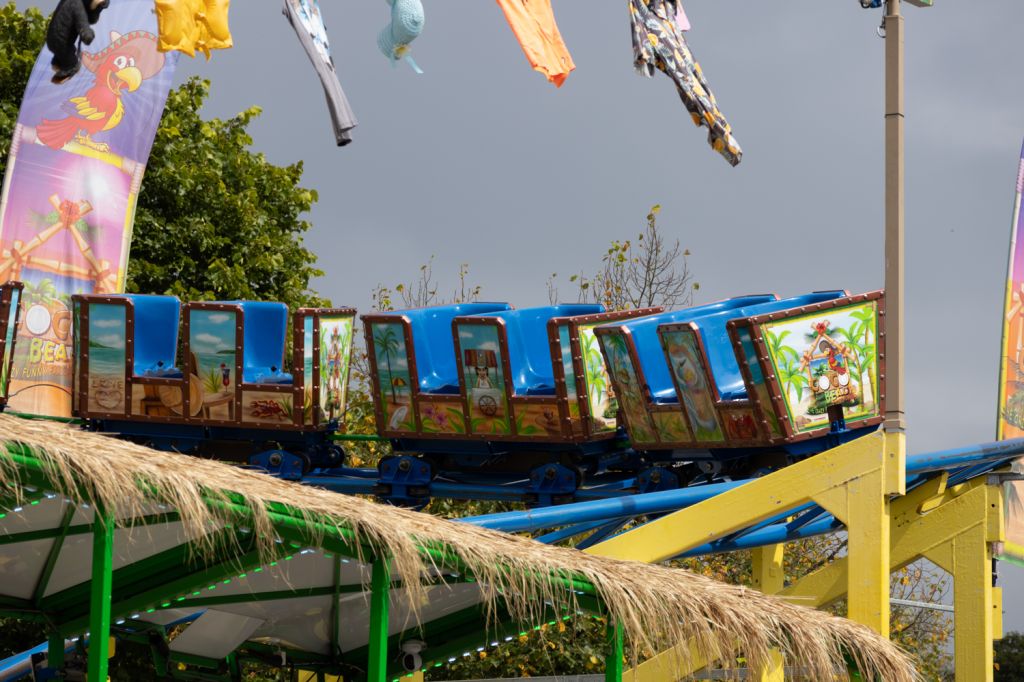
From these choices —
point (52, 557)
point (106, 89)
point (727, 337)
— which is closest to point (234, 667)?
point (52, 557)

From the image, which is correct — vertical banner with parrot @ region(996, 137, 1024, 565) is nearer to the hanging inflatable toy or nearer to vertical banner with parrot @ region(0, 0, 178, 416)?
the hanging inflatable toy

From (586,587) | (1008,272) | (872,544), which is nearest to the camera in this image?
(586,587)

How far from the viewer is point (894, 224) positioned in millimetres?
10547

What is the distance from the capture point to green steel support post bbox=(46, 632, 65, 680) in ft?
35.7

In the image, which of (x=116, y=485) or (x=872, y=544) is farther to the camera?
(x=872, y=544)

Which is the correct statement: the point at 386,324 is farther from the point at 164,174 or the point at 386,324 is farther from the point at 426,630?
the point at 164,174

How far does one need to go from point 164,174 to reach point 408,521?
1524 centimetres

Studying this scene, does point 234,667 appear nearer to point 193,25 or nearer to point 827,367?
point 193,25

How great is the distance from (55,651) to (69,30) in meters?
4.22

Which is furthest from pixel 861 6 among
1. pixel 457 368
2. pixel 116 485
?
pixel 116 485

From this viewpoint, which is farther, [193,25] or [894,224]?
[894,224]

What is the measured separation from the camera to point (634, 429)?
1273 cm

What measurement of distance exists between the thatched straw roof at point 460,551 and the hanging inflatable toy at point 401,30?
12.7 feet

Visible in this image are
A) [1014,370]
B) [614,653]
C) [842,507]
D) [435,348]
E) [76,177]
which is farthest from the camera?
[76,177]
